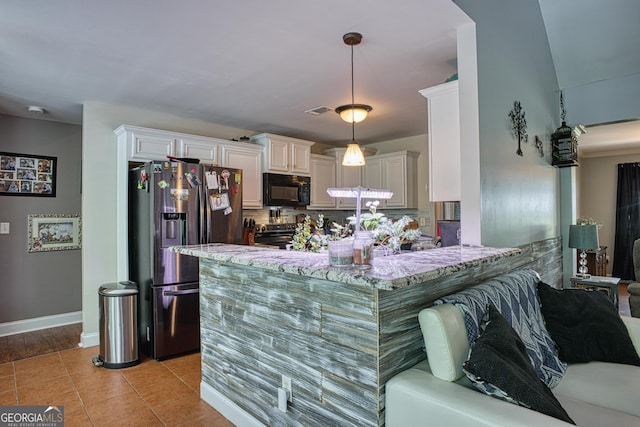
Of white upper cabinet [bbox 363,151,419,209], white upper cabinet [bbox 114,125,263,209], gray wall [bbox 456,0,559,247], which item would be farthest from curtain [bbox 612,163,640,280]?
white upper cabinet [bbox 114,125,263,209]

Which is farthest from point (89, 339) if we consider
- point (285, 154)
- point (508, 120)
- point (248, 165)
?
point (508, 120)

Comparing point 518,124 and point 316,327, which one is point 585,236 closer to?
point 518,124

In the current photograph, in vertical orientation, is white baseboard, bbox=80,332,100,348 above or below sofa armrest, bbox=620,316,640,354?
below

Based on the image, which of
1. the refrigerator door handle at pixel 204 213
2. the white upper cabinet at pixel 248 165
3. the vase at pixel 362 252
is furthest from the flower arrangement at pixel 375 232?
the white upper cabinet at pixel 248 165

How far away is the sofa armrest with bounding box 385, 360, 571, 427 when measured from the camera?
3.88ft

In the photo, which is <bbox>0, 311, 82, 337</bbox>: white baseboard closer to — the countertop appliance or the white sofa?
the countertop appliance

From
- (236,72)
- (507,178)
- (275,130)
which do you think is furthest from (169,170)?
(507,178)

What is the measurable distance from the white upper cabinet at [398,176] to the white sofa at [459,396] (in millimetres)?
3743

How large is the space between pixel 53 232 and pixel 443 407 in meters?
4.79

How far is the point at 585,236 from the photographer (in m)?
3.79

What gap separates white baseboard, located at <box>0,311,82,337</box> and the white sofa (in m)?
4.53

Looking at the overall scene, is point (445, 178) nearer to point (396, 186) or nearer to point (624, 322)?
point (624, 322)

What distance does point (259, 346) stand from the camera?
2035mm

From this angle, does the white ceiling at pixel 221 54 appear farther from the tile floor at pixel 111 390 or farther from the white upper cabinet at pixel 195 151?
the tile floor at pixel 111 390
